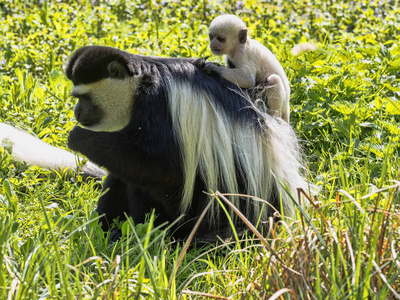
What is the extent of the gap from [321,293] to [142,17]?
536cm

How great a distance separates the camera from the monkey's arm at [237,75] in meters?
3.07

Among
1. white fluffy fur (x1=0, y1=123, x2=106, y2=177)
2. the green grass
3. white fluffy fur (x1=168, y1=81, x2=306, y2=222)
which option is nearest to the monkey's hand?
white fluffy fur (x1=168, y1=81, x2=306, y2=222)

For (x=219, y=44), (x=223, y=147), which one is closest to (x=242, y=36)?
(x=219, y=44)

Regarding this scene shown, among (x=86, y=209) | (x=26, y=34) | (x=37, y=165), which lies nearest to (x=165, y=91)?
(x=86, y=209)

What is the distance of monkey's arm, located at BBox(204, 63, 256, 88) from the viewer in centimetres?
307

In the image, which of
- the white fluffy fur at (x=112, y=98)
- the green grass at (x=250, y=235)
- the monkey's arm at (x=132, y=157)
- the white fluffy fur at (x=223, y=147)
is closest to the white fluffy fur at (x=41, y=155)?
the green grass at (x=250, y=235)

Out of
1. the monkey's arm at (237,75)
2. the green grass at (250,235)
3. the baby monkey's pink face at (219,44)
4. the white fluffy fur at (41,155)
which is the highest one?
the baby monkey's pink face at (219,44)

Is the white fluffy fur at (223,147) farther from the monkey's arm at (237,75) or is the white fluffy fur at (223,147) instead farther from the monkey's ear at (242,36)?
the monkey's ear at (242,36)

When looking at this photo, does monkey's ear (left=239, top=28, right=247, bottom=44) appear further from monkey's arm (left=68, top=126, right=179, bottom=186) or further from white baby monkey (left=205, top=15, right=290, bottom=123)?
monkey's arm (left=68, top=126, right=179, bottom=186)

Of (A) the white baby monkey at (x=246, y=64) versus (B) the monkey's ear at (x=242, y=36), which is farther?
(B) the monkey's ear at (x=242, y=36)

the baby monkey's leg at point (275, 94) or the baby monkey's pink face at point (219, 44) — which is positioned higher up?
the baby monkey's pink face at point (219, 44)

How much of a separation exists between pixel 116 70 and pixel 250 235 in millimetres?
1034

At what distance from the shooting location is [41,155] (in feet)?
12.3

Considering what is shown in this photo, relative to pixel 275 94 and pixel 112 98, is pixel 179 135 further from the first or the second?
pixel 275 94
